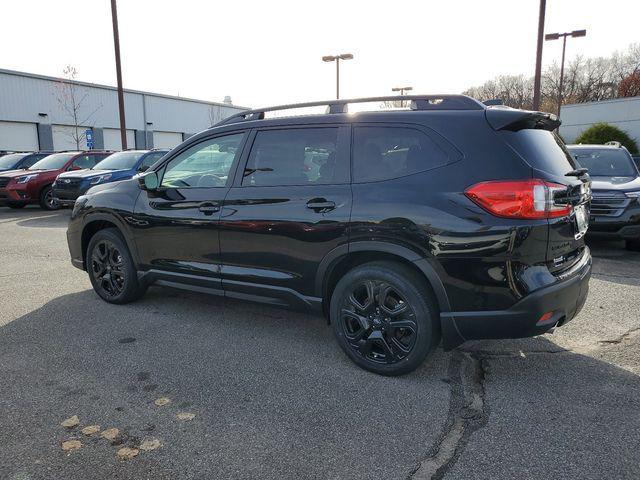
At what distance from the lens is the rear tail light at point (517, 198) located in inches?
116

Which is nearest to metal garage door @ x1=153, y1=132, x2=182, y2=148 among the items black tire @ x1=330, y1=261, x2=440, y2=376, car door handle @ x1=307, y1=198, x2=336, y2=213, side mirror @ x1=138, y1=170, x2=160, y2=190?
side mirror @ x1=138, y1=170, x2=160, y2=190

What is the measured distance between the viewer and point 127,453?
2.59m

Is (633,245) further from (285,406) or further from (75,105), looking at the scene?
(75,105)

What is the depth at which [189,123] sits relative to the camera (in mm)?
49375

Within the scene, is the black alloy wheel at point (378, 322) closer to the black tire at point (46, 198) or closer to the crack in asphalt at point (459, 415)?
the crack in asphalt at point (459, 415)

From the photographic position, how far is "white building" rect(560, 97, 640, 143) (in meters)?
25.9

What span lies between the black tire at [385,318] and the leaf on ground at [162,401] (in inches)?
49.0

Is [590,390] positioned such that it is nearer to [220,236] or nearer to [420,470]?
[420,470]

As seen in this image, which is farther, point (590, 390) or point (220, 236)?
point (220, 236)

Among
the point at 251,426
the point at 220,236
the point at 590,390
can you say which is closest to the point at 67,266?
the point at 220,236

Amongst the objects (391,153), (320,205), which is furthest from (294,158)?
(391,153)

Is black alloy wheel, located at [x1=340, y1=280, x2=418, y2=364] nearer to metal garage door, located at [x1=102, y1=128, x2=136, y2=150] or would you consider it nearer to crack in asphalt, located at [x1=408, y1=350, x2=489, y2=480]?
crack in asphalt, located at [x1=408, y1=350, x2=489, y2=480]

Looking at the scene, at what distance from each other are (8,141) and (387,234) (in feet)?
126

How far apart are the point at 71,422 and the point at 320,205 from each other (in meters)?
2.06
